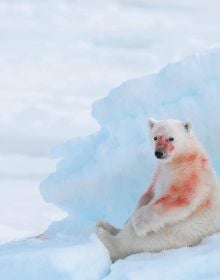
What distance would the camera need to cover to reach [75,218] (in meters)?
10.9

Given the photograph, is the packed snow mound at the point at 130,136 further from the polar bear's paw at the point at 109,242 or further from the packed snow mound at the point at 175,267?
the packed snow mound at the point at 175,267

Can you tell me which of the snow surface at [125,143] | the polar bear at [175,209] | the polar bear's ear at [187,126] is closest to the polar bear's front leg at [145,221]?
the polar bear at [175,209]

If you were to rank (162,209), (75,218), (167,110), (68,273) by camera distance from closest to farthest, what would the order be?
(68,273)
(162,209)
(167,110)
(75,218)

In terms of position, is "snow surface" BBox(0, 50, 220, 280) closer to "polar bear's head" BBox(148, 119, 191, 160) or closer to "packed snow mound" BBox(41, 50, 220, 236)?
"packed snow mound" BBox(41, 50, 220, 236)

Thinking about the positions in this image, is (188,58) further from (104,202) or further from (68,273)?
(68,273)

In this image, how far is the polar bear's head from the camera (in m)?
6.13

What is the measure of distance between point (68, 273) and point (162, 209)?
1077mm

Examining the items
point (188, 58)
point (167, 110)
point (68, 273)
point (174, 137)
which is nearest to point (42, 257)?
point (68, 273)

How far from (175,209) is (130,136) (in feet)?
15.4

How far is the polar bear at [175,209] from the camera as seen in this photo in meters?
5.72

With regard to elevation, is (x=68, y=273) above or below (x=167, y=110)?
below

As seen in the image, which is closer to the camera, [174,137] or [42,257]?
[42,257]

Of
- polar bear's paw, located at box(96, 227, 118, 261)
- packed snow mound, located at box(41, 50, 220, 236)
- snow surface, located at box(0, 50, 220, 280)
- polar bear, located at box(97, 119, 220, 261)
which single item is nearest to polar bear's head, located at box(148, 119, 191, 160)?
polar bear, located at box(97, 119, 220, 261)

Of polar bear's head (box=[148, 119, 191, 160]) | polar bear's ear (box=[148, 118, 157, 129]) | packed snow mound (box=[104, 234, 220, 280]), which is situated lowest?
packed snow mound (box=[104, 234, 220, 280])
